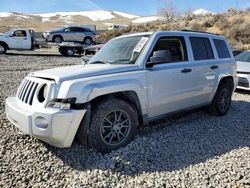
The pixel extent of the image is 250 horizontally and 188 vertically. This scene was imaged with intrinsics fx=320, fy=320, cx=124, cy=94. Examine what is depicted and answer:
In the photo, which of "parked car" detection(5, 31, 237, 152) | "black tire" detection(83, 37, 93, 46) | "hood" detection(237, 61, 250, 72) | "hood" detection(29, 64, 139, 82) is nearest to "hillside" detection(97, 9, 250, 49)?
"black tire" detection(83, 37, 93, 46)

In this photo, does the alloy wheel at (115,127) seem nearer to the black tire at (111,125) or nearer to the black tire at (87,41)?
the black tire at (111,125)

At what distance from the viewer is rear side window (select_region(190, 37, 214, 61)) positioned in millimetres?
6082

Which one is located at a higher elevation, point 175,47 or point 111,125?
point 175,47

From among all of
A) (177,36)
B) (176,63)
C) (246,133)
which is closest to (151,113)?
(176,63)

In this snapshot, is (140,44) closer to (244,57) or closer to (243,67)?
(243,67)

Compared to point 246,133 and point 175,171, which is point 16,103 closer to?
point 175,171

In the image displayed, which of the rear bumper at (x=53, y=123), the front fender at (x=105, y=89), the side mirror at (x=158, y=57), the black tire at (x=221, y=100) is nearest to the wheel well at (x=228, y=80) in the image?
the black tire at (x=221, y=100)

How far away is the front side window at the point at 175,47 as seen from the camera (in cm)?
561

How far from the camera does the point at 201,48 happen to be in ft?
20.6

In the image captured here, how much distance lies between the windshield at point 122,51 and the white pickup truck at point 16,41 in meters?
18.3

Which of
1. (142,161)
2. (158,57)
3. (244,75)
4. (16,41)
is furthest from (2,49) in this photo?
(142,161)

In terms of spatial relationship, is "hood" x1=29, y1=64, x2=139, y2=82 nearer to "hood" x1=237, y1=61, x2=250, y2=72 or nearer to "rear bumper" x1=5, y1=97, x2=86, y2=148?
"rear bumper" x1=5, y1=97, x2=86, y2=148

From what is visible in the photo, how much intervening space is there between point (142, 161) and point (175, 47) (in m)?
2.41

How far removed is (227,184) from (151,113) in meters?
1.70
